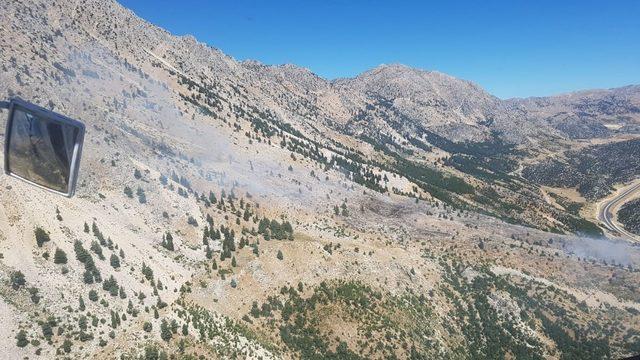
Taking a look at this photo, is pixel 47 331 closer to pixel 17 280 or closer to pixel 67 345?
pixel 67 345

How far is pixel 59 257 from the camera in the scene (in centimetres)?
4981

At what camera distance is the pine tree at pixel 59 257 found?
4962cm

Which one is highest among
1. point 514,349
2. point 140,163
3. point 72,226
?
point 140,163

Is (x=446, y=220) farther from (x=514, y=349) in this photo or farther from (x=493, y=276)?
(x=514, y=349)

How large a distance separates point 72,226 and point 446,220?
84.7m

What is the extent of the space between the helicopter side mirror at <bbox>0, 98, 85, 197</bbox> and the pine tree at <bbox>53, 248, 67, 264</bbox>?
46.2m

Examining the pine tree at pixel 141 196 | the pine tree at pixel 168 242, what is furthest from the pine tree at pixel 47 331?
the pine tree at pixel 141 196

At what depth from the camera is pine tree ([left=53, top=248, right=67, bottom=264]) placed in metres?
49.6

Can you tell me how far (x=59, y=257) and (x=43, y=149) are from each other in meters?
47.0

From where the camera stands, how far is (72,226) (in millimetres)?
56594

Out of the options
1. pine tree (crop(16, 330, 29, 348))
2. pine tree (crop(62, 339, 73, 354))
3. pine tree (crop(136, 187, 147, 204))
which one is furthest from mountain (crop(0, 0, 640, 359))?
pine tree (crop(16, 330, 29, 348))

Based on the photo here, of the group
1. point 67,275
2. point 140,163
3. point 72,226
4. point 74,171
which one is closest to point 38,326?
point 67,275

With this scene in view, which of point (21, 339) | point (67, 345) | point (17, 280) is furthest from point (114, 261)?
point (21, 339)

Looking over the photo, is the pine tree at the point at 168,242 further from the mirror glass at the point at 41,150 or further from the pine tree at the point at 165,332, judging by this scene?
the mirror glass at the point at 41,150
